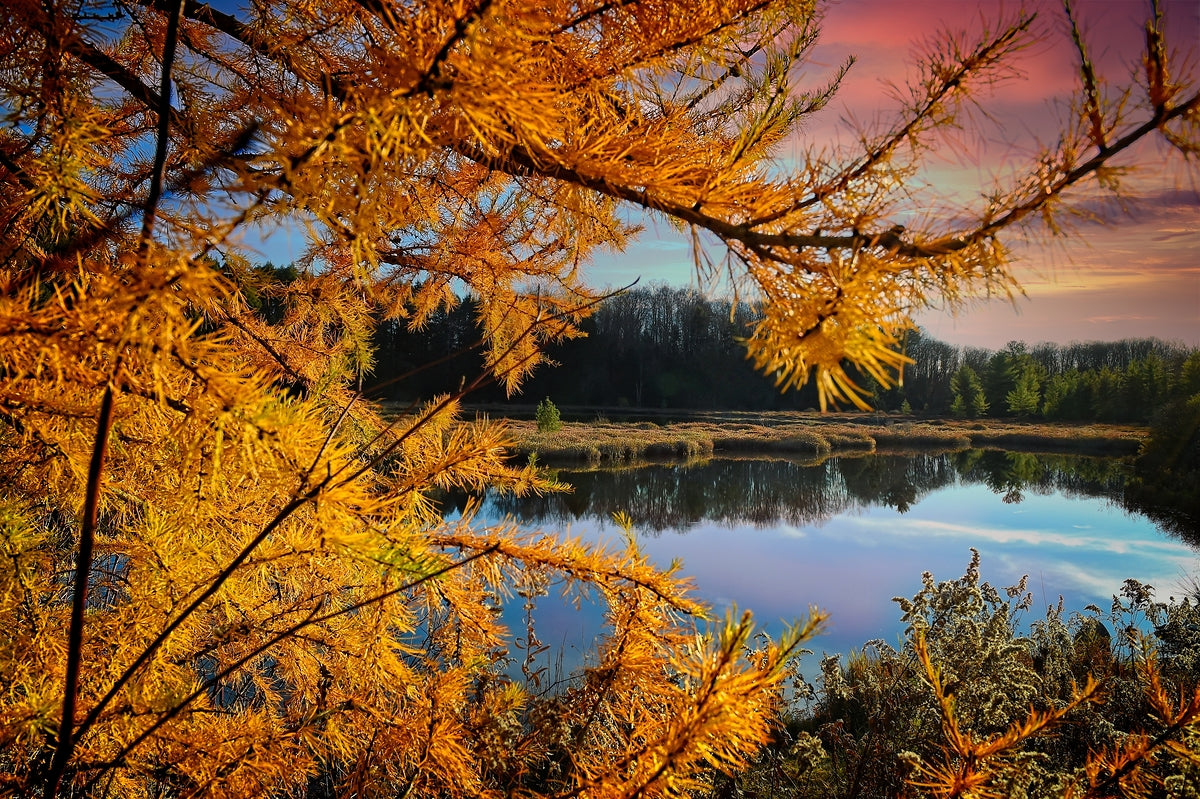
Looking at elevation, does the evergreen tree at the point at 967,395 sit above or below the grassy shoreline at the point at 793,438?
above

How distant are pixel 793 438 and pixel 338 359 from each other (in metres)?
25.0

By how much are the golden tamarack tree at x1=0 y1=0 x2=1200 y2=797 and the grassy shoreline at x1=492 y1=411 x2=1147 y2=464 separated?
14988 millimetres

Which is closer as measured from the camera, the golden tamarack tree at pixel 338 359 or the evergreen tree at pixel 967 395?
the golden tamarack tree at pixel 338 359

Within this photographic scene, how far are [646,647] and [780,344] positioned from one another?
0.64m

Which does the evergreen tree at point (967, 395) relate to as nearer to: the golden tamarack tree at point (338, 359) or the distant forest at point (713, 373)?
the distant forest at point (713, 373)

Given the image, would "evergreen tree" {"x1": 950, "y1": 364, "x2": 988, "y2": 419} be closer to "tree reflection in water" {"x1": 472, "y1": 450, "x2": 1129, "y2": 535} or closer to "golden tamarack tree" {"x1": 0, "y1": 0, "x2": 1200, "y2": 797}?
"tree reflection in water" {"x1": 472, "y1": 450, "x2": 1129, "y2": 535}

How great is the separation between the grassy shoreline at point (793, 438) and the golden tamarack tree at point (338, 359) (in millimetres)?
14988

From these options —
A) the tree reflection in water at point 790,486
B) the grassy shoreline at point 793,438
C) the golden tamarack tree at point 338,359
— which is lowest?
the tree reflection in water at point 790,486

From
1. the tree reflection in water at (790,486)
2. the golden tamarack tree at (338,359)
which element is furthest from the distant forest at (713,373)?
the golden tamarack tree at (338,359)

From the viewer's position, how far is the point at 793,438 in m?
24.9

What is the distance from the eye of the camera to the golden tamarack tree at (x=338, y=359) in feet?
2.35

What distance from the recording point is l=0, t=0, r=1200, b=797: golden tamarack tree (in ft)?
2.35

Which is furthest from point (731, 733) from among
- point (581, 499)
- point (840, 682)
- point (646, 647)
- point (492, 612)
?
point (581, 499)

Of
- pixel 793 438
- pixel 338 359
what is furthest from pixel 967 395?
pixel 338 359
